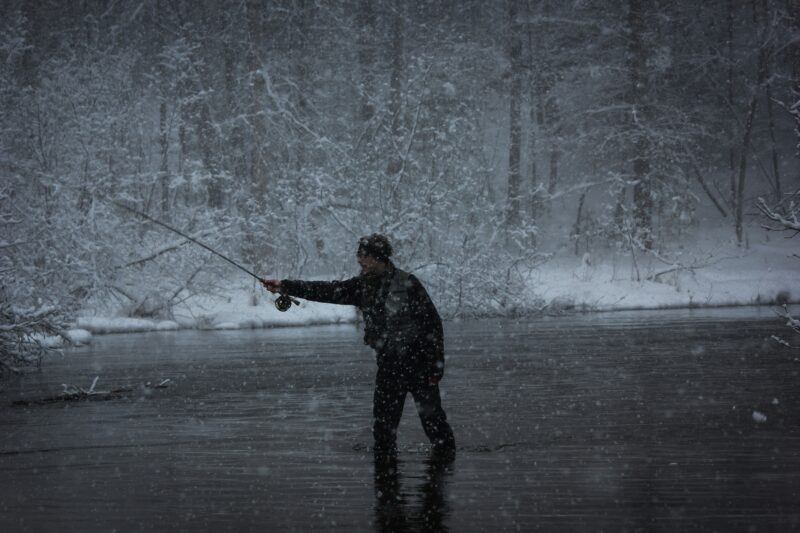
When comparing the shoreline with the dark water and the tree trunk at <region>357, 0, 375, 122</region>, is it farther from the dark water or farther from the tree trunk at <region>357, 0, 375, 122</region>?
the tree trunk at <region>357, 0, 375, 122</region>

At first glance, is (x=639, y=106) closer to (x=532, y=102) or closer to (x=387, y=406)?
(x=532, y=102)

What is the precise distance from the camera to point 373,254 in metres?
8.82

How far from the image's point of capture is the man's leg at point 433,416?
8.91 metres

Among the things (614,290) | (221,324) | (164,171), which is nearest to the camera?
(221,324)

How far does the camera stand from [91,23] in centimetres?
3947

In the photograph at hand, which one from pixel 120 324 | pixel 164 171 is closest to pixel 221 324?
pixel 120 324

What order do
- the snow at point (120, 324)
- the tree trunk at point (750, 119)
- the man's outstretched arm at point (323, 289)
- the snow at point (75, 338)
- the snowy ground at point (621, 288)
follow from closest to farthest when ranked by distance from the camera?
the man's outstretched arm at point (323, 289) → the snow at point (75, 338) → the snow at point (120, 324) → the snowy ground at point (621, 288) → the tree trunk at point (750, 119)

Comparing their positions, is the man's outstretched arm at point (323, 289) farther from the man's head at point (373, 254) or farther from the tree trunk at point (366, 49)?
the tree trunk at point (366, 49)

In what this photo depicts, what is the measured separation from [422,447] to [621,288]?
88.2ft

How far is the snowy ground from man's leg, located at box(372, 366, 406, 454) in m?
19.0

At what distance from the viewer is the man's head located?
347 inches

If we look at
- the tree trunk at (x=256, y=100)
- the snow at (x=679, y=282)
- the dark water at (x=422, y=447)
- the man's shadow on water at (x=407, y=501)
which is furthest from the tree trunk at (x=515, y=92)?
the man's shadow on water at (x=407, y=501)

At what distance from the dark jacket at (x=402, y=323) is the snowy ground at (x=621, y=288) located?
19248 millimetres

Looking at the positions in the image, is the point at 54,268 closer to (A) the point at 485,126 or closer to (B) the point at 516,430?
(B) the point at 516,430
